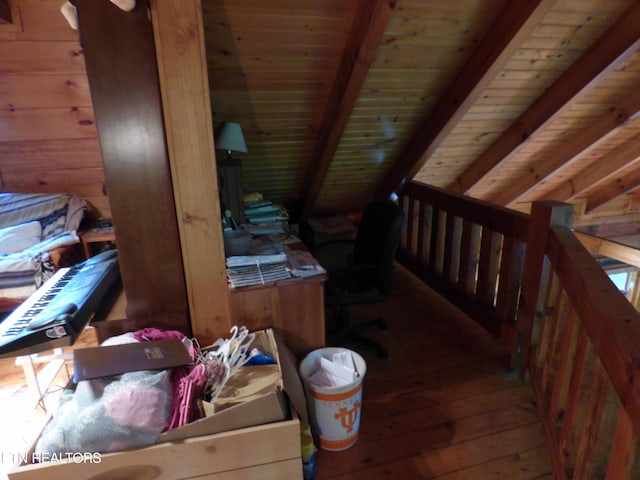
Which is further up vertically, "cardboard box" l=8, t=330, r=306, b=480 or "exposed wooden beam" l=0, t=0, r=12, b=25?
"exposed wooden beam" l=0, t=0, r=12, b=25

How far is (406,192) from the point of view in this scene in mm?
3287

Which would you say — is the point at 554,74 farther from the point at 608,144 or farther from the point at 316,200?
the point at 316,200

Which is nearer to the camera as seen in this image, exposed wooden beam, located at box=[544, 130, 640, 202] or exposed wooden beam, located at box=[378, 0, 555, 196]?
exposed wooden beam, located at box=[378, 0, 555, 196]

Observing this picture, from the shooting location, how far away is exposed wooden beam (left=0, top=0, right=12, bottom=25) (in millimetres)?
2355

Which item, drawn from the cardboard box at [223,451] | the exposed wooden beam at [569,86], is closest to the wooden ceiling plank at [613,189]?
the exposed wooden beam at [569,86]

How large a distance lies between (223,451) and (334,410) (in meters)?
0.52

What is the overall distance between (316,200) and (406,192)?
811 millimetres

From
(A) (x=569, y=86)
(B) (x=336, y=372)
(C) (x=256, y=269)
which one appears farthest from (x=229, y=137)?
(A) (x=569, y=86)

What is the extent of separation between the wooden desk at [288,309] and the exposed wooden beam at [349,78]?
3.89 feet

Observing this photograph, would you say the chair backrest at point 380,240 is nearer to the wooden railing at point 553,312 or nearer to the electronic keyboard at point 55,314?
the wooden railing at point 553,312

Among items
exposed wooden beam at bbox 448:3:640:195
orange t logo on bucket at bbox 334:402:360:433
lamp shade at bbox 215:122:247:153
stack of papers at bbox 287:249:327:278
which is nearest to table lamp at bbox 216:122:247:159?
lamp shade at bbox 215:122:247:153

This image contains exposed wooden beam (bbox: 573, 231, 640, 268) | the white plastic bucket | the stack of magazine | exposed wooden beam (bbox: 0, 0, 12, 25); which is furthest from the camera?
exposed wooden beam (bbox: 573, 231, 640, 268)

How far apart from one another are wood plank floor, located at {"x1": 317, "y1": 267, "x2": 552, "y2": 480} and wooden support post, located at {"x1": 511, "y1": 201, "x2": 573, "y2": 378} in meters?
0.21

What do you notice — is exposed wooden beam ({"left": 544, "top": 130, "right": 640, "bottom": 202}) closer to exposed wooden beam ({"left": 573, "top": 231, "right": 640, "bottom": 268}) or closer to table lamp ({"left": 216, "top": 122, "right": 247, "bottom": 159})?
exposed wooden beam ({"left": 573, "top": 231, "right": 640, "bottom": 268})
